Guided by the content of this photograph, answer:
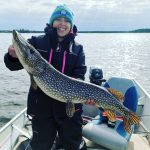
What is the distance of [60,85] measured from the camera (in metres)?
4.11

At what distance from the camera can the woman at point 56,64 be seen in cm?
432

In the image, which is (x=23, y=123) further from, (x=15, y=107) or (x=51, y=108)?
(x=15, y=107)

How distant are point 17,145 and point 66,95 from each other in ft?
6.43

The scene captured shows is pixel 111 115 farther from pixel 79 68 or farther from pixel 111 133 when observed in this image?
pixel 111 133

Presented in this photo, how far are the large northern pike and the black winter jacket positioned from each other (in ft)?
0.79

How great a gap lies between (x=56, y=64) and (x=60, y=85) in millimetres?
379

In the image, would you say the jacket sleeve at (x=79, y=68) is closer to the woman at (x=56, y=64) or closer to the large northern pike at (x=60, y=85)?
the woman at (x=56, y=64)

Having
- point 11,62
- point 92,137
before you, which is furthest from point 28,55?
point 92,137

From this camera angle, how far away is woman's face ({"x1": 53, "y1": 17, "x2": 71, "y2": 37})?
14.3 ft

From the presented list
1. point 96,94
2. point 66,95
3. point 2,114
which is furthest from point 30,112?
point 2,114

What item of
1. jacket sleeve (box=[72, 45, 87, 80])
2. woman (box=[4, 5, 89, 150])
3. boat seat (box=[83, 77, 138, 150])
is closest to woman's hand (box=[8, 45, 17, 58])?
woman (box=[4, 5, 89, 150])

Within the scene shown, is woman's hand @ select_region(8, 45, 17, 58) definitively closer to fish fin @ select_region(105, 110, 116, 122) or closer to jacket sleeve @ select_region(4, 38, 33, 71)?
jacket sleeve @ select_region(4, 38, 33, 71)

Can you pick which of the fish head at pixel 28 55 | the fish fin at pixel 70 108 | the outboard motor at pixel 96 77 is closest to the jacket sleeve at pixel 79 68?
the fish fin at pixel 70 108

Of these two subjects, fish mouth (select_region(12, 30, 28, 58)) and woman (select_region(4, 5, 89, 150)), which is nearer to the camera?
fish mouth (select_region(12, 30, 28, 58))
